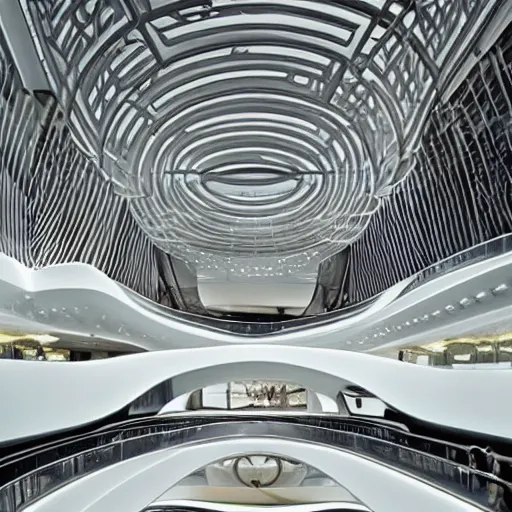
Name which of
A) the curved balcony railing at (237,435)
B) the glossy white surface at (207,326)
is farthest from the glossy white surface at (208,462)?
the glossy white surface at (207,326)

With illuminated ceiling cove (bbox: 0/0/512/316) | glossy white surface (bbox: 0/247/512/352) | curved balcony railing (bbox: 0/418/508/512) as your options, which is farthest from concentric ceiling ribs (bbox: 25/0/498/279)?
curved balcony railing (bbox: 0/418/508/512)

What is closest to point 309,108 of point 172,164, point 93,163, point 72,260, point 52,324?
point 172,164

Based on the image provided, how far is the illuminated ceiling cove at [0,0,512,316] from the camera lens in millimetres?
1537

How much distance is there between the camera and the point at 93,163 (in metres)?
1.75

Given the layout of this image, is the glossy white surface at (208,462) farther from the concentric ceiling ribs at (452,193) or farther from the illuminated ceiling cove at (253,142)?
the concentric ceiling ribs at (452,193)

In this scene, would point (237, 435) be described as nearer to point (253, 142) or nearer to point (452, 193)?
point (253, 142)

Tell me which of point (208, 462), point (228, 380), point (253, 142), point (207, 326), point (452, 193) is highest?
point (253, 142)

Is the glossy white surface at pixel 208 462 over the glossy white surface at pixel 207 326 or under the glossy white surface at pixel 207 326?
under

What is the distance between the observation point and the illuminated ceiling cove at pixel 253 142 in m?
1.54

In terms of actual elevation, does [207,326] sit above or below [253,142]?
below

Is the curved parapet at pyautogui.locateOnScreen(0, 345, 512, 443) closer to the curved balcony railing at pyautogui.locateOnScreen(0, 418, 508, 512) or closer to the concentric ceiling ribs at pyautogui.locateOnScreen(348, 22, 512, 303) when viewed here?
the curved balcony railing at pyautogui.locateOnScreen(0, 418, 508, 512)

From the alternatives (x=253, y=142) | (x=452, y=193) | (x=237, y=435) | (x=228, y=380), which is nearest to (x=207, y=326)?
(x=228, y=380)

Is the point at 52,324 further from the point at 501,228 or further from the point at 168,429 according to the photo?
the point at 501,228

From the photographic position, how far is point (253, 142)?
177cm
